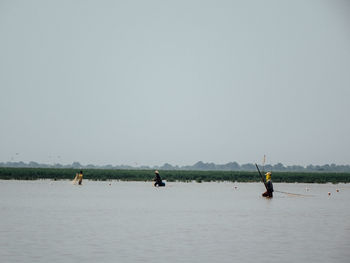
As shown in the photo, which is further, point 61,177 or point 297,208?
point 61,177

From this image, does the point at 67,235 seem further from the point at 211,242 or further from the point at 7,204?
the point at 7,204

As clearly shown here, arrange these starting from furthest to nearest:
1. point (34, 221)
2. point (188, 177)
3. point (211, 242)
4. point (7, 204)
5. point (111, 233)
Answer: point (188, 177) < point (7, 204) < point (34, 221) < point (111, 233) < point (211, 242)

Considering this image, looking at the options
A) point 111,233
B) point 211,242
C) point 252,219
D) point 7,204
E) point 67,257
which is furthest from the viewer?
point 7,204

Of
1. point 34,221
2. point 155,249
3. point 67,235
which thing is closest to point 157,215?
point 34,221

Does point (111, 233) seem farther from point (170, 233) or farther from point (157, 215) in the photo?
point (157, 215)

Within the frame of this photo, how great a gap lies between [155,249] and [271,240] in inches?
189

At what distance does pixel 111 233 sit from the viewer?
2216 centimetres

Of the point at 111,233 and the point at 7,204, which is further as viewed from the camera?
the point at 7,204

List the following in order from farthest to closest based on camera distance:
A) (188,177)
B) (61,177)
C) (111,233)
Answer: (188,177), (61,177), (111,233)

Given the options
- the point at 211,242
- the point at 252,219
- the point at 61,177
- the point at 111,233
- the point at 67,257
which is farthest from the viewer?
the point at 61,177

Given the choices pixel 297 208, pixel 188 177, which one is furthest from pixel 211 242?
pixel 188 177

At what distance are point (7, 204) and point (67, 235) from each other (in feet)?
48.7

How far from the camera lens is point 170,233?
22.6 m

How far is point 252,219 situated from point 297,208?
8.76 metres
